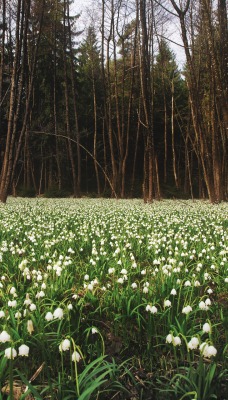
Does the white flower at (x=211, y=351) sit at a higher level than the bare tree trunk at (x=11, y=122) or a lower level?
lower

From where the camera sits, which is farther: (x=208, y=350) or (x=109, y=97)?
(x=109, y=97)

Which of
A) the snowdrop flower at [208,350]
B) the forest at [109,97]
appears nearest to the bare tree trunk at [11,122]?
the forest at [109,97]

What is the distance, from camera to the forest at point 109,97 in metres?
19.0

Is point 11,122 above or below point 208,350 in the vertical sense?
above

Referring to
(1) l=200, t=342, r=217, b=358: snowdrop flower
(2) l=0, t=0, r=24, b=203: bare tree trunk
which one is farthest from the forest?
(1) l=200, t=342, r=217, b=358: snowdrop flower

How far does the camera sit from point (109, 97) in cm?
2728

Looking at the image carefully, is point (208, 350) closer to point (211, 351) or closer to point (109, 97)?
point (211, 351)

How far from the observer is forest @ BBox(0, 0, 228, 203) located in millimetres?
19016

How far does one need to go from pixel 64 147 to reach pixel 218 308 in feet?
117

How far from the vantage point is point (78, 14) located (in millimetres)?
38312

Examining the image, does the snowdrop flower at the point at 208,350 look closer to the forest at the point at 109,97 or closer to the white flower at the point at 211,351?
the white flower at the point at 211,351

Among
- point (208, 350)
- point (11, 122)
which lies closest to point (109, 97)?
point (11, 122)

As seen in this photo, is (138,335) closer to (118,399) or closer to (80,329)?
(80,329)

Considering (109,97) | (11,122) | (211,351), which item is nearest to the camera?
(211,351)
